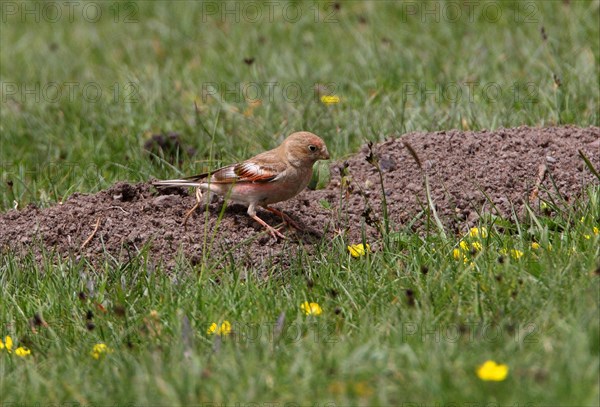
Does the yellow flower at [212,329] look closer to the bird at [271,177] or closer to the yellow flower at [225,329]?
the yellow flower at [225,329]

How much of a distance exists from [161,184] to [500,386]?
2.98 metres

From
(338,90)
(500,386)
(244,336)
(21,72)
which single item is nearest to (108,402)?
(244,336)

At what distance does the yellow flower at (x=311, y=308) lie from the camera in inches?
193

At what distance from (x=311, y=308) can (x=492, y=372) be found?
4.21 ft

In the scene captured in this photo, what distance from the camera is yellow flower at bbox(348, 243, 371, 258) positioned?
5.55m

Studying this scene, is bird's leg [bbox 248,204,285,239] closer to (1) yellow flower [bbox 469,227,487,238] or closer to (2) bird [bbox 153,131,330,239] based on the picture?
(2) bird [bbox 153,131,330,239]

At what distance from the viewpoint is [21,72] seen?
1016cm

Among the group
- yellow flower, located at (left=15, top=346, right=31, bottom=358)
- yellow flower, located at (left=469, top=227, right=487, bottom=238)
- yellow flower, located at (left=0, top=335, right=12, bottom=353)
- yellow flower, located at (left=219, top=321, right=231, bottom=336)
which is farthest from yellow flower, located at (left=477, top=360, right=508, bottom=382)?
yellow flower, located at (left=0, top=335, right=12, bottom=353)

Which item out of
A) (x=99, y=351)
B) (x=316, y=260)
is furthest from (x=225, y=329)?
(x=316, y=260)

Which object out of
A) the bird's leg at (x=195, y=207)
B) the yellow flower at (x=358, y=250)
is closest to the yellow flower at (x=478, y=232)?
the yellow flower at (x=358, y=250)

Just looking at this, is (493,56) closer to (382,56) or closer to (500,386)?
(382,56)

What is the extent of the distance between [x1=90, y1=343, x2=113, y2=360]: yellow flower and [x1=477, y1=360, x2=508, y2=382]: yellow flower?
167 cm

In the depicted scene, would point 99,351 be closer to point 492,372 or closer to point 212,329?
point 212,329

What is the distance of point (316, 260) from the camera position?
18.5 ft
